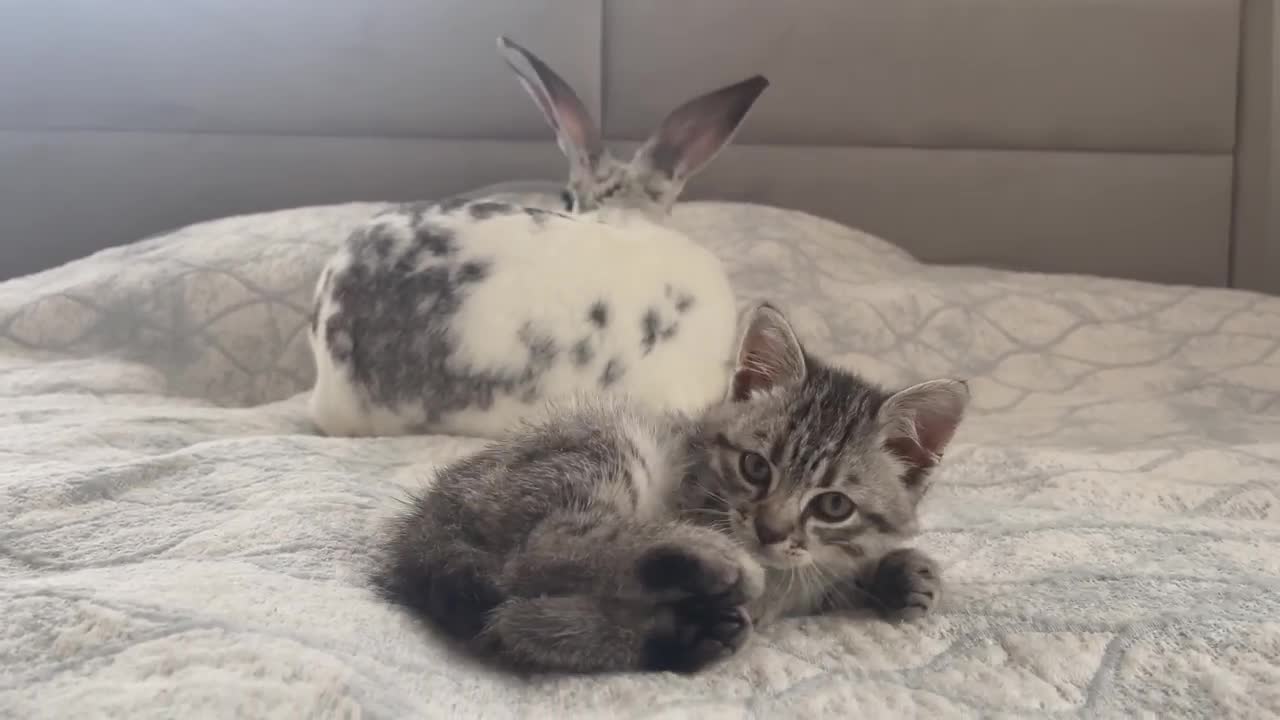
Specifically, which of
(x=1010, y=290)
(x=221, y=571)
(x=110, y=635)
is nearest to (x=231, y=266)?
(x=221, y=571)

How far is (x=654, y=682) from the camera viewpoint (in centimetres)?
78

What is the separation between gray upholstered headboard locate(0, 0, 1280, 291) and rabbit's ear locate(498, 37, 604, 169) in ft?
2.00

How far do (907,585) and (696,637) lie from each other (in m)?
0.27

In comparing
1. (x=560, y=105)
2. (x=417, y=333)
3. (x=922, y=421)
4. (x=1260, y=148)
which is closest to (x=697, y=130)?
(x=560, y=105)

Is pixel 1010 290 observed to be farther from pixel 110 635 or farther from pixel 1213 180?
pixel 110 635

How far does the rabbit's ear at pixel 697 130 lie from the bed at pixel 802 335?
0.24 metres

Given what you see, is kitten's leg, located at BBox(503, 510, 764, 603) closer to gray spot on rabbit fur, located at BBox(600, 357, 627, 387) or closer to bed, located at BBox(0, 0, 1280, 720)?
bed, located at BBox(0, 0, 1280, 720)

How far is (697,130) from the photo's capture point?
2094mm

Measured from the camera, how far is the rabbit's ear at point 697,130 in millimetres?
2055

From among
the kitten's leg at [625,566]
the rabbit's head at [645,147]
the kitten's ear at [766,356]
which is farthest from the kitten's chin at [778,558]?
the rabbit's head at [645,147]

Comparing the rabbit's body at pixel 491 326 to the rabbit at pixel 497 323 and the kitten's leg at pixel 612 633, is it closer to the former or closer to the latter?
the rabbit at pixel 497 323

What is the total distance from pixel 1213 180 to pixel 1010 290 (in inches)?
40.9

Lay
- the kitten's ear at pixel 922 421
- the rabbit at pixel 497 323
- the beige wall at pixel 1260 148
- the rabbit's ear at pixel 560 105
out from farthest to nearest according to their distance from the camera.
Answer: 1. the beige wall at pixel 1260 148
2. the rabbit's ear at pixel 560 105
3. the rabbit at pixel 497 323
4. the kitten's ear at pixel 922 421

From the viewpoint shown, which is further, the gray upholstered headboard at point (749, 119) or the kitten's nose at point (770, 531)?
the gray upholstered headboard at point (749, 119)
